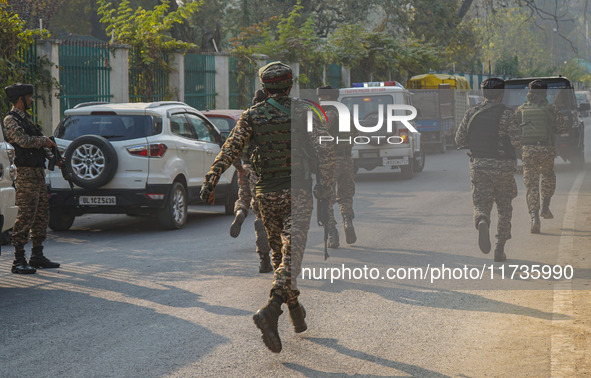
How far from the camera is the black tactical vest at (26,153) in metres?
8.95

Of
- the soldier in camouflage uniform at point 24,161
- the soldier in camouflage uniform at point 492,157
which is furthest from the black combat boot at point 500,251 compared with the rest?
the soldier in camouflage uniform at point 24,161

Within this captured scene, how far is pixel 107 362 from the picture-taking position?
568cm

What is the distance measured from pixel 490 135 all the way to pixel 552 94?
1286 centimetres

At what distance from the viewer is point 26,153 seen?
8961mm

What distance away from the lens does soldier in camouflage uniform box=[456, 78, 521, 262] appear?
945cm

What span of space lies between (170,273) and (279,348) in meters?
3.56

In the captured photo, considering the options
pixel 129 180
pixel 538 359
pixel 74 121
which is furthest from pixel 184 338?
pixel 74 121

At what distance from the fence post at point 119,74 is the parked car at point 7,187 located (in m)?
12.5

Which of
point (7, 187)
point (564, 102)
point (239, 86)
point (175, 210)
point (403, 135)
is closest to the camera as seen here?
point (7, 187)

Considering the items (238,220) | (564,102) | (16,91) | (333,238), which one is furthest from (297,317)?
(564,102)

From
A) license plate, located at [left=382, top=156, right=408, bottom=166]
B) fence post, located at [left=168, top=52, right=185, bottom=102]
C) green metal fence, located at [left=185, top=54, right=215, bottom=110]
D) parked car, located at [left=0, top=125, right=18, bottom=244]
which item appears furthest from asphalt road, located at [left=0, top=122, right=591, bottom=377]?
green metal fence, located at [left=185, top=54, right=215, bottom=110]

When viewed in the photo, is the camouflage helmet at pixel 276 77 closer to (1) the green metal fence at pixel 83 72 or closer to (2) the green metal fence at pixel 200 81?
(1) the green metal fence at pixel 83 72

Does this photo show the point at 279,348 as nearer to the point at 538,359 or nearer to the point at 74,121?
the point at 538,359

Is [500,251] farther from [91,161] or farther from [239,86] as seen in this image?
[239,86]
